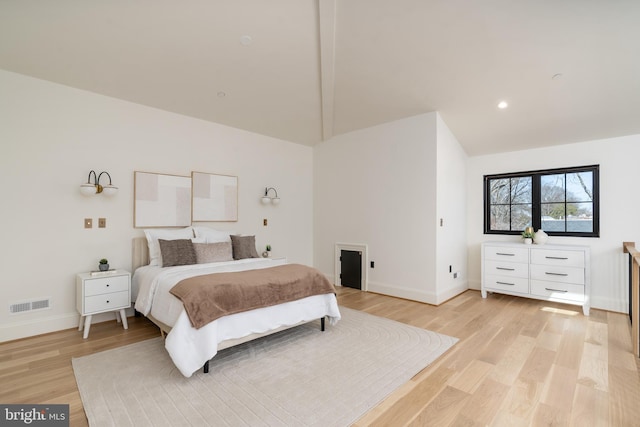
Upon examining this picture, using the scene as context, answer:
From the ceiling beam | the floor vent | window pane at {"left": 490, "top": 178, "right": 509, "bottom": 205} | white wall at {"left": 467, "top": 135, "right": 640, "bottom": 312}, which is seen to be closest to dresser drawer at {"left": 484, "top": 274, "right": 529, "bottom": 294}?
white wall at {"left": 467, "top": 135, "right": 640, "bottom": 312}

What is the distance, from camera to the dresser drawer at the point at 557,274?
398 centimetres

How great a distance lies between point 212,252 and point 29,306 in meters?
1.86

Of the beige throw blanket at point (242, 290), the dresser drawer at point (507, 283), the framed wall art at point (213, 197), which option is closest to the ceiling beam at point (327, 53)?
the framed wall art at point (213, 197)

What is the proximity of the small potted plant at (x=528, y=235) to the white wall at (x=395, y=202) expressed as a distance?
34.7 inches

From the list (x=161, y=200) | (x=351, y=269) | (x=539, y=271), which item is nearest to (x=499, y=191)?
(x=539, y=271)

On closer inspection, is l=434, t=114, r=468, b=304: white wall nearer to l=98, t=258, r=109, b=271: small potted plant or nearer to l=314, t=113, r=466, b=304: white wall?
l=314, t=113, r=466, b=304: white wall

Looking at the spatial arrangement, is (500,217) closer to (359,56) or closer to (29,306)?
(359,56)

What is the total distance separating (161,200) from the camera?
405 cm

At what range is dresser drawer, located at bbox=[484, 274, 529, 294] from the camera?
14.4 feet

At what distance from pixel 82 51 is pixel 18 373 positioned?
9.63 ft

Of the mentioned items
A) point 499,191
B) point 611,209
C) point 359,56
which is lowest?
point 611,209

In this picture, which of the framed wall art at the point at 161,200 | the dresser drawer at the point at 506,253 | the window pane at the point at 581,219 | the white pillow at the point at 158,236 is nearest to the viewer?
the white pillow at the point at 158,236

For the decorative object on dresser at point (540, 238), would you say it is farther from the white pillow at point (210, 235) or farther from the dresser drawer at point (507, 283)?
the white pillow at point (210, 235)

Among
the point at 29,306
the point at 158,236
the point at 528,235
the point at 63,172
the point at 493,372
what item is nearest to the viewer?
the point at 493,372
